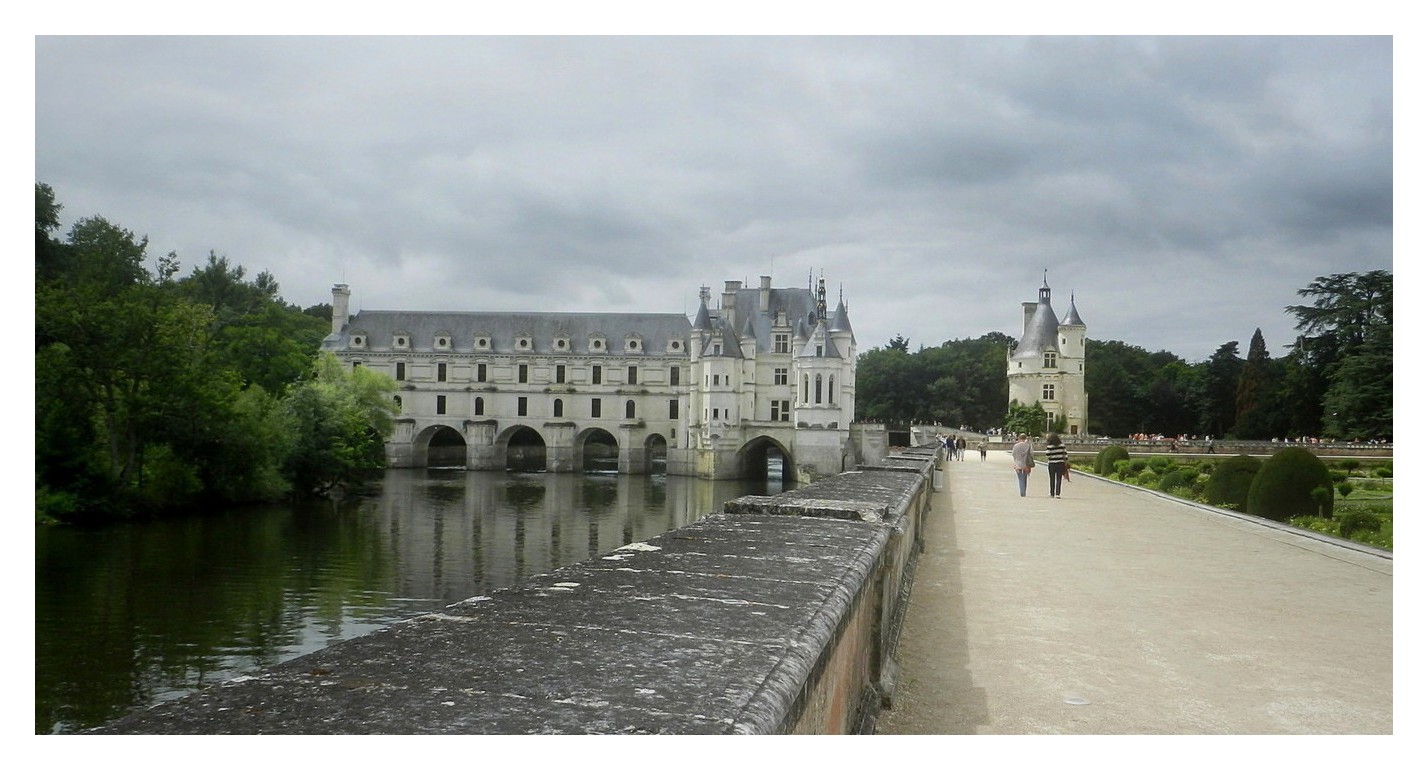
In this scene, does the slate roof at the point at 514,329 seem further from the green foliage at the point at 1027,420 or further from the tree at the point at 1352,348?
the tree at the point at 1352,348

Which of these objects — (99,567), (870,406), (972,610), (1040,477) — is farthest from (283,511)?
(870,406)

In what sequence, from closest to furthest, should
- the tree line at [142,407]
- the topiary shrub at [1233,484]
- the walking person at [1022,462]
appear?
the topiary shrub at [1233,484], the walking person at [1022,462], the tree line at [142,407]

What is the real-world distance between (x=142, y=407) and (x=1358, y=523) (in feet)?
89.0

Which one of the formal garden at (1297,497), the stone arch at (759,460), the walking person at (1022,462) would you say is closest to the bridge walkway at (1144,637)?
the formal garden at (1297,497)

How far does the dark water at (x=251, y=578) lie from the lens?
13719mm

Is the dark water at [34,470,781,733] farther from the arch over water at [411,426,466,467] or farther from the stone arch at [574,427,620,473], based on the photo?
the arch over water at [411,426,466,467]

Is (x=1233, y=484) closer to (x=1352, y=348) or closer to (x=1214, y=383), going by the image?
(x=1352, y=348)

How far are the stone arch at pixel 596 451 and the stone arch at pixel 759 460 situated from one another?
7685 millimetres

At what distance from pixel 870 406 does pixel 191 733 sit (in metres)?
73.0

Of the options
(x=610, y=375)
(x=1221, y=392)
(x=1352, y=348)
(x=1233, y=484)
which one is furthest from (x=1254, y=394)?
(x=1233, y=484)

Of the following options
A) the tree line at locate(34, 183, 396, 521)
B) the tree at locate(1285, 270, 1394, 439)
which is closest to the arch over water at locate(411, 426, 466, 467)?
the tree line at locate(34, 183, 396, 521)

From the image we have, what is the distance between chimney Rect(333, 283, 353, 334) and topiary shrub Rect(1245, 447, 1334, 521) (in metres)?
55.1

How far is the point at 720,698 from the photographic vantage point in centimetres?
230
